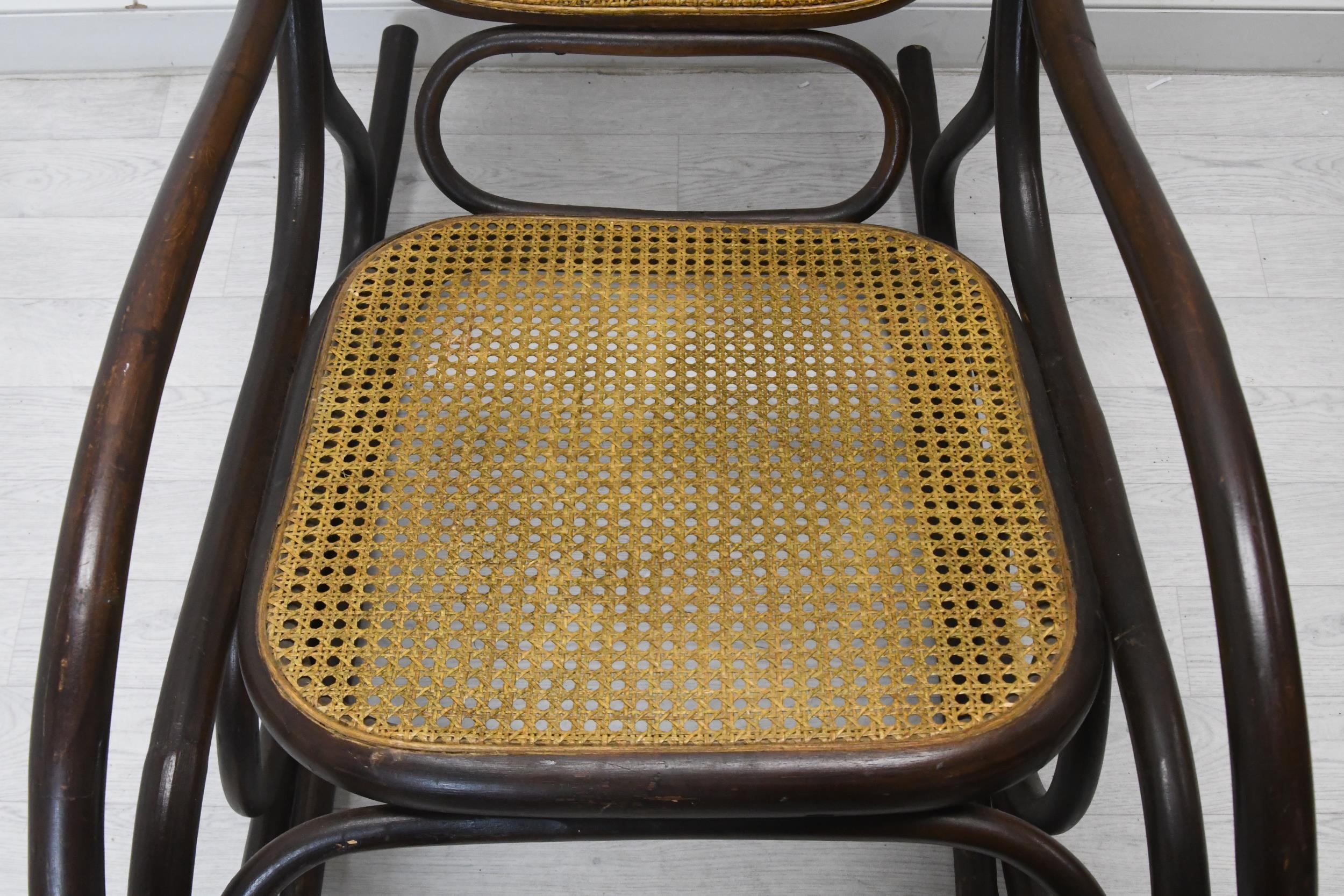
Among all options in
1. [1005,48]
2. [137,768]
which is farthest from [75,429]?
[1005,48]

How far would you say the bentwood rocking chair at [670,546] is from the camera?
1.46 feet

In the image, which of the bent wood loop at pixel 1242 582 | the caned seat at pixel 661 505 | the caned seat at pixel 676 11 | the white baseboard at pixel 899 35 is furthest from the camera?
the white baseboard at pixel 899 35

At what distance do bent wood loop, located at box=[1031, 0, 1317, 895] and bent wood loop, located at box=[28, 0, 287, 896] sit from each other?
0.43 meters

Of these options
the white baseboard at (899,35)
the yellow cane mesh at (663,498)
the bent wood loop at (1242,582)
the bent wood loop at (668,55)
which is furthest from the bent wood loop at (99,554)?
the white baseboard at (899,35)

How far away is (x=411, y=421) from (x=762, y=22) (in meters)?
0.40

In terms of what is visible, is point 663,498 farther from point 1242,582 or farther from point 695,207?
point 695,207

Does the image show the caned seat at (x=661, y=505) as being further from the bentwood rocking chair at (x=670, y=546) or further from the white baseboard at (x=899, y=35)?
the white baseboard at (x=899, y=35)

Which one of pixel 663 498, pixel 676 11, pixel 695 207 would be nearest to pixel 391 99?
pixel 695 207

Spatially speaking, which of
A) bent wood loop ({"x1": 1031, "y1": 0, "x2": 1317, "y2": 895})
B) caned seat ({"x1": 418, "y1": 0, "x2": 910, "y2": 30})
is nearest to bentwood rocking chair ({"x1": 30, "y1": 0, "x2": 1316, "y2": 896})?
bent wood loop ({"x1": 1031, "y1": 0, "x2": 1317, "y2": 895})

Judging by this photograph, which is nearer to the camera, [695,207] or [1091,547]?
[1091,547]

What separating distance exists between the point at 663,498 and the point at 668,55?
41cm

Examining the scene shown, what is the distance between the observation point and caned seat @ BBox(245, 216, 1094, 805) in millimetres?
501

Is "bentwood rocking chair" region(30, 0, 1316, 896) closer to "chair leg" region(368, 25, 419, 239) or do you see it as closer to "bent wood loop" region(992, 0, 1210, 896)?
"bent wood loop" region(992, 0, 1210, 896)

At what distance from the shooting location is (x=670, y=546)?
559mm
